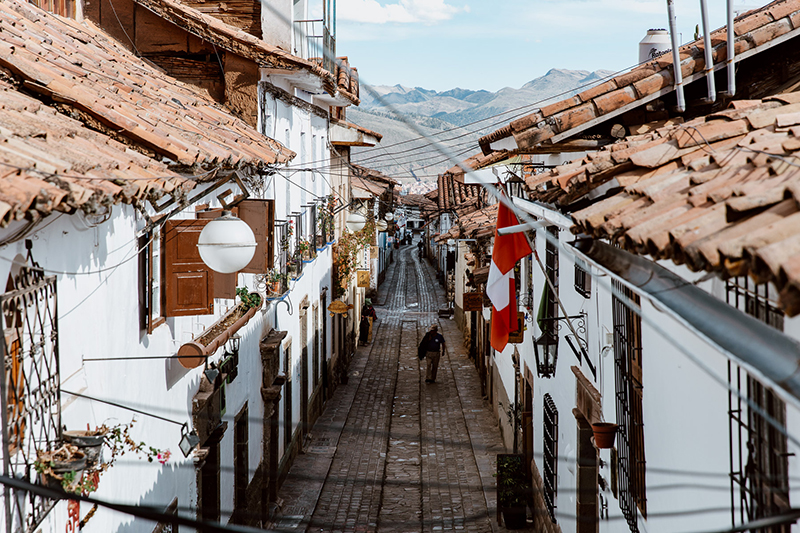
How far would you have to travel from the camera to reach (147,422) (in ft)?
23.3

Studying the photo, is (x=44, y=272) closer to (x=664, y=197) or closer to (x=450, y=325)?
(x=664, y=197)

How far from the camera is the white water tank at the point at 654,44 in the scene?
9547mm

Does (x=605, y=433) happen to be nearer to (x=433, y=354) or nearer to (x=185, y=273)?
(x=185, y=273)

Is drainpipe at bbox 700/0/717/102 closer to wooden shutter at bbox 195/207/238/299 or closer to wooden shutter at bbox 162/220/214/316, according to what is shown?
wooden shutter at bbox 162/220/214/316

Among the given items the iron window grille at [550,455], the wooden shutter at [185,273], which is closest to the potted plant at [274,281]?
the wooden shutter at [185,273]

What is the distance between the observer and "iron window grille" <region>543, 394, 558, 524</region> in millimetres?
9977

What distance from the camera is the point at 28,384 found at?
468 cm

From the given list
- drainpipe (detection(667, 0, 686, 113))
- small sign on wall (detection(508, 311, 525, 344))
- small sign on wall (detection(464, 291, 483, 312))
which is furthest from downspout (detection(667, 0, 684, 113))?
small sign on wall (detection(464, 291, 483, 312))

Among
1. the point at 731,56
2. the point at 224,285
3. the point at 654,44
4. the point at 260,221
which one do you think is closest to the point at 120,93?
the point at 224,285

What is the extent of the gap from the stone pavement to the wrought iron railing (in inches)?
295

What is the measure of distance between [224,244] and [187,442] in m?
2.72

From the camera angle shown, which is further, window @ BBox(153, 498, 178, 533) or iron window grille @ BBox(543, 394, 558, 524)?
iron window grille @ BBox(543, 394, 558, 524)

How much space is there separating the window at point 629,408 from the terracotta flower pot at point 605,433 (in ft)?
0.35

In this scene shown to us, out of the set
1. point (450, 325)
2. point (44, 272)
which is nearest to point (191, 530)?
point (44, 272)
